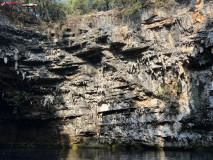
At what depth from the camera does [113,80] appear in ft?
63.4

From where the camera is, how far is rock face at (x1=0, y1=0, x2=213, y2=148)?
15.6 meters

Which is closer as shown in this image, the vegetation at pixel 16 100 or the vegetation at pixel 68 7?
the vegetation at pixel 16 100

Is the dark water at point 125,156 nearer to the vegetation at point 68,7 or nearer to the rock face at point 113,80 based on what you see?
the rock face at point 113,80

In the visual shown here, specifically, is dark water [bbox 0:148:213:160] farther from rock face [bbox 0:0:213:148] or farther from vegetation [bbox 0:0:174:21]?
vegetation [bbox 0:0:174:21]

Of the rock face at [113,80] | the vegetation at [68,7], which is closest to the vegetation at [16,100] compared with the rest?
the rock face at [113,80]

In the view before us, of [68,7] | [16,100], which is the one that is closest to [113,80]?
[16,100]

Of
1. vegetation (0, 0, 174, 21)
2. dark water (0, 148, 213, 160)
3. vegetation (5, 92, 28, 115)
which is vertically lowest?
dark water (0, 148, 213, 160)

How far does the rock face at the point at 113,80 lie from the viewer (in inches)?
613

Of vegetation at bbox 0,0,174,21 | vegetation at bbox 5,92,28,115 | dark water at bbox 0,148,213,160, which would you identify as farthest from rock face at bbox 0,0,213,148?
vegetation at bbox 0,0,174,21

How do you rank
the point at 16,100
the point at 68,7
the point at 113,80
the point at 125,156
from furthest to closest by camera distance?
the point at 68,7
the point at 16,100
the point at 113,80
the point at 125,156

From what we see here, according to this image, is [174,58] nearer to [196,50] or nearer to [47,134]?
[196,50]

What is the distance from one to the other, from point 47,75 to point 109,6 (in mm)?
13552

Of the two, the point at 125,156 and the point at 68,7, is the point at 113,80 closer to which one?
the point at 125,156

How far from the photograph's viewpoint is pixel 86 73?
20.5 metres
